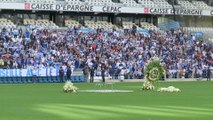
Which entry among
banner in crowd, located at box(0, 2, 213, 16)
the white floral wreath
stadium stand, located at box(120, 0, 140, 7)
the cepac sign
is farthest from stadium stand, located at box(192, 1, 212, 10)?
the white floral wreath

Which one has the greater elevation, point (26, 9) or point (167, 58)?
point (26, 9)

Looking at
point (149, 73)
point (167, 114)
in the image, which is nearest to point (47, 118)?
point (167, 114)

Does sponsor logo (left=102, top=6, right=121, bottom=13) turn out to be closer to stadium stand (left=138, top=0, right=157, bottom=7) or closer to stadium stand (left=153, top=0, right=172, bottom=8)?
stadium stand (left=138, top=0, right=157, bottom=7)

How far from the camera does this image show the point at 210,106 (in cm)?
2416

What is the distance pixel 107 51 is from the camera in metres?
62.2

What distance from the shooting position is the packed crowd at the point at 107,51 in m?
56.2

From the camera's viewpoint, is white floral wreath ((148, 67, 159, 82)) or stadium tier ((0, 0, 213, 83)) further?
stadium tier ((0, 0, 213, 83))

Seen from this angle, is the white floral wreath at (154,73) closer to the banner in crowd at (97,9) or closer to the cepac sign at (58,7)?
the banner in crowd at (97,9)

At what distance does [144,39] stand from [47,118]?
50.4m

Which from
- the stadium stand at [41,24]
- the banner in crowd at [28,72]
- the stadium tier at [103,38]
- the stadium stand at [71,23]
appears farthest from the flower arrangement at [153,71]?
the stadium stand at [71,23]

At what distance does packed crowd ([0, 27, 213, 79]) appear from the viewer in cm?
5622

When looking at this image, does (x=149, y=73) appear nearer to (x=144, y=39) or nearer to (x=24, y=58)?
(x=24, y=58)

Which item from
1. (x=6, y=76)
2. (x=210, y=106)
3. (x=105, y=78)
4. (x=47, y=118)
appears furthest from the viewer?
(x=105, y=78)

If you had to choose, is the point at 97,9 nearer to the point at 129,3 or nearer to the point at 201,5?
the point at 129,3
